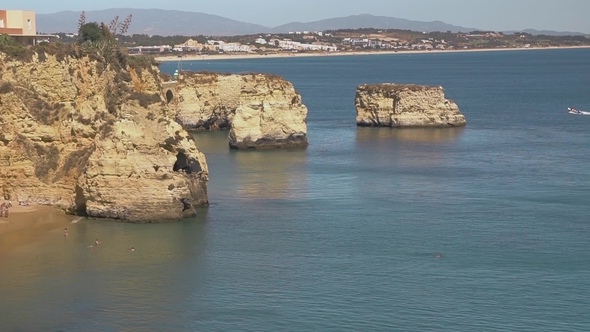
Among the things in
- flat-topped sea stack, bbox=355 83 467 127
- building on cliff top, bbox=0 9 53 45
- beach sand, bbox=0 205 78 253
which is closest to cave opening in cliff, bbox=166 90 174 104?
building on cliff top, bbox=0 9 53 45

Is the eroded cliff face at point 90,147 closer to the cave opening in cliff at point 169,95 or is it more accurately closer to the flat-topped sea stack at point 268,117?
the flat-topped sea stack at point 268,117

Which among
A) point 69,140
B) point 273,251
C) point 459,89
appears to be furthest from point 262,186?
point 459,89

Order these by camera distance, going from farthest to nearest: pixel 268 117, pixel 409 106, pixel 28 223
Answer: pixel 409 106, pixel 268 117, pixel 28 223

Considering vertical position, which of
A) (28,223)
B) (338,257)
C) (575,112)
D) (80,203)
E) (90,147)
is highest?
(90,147)

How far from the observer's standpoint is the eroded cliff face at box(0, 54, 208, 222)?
40.6m

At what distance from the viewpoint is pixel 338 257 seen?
3612 cm

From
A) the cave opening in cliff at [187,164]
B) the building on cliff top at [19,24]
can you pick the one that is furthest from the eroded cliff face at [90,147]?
the building on cliff top at [19,24]

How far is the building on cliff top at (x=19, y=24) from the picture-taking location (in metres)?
60.6

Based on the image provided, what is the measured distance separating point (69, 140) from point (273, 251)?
39.9 feet

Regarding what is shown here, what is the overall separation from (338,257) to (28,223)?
13.3m

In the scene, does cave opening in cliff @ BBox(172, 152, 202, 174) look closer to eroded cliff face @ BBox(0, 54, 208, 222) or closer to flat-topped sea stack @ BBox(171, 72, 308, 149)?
eroded cliff face @ BBox(0, 54, 208, 222)

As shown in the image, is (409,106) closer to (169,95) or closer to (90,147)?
(169,95)

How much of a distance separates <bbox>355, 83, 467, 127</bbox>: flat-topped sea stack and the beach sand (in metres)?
45.5

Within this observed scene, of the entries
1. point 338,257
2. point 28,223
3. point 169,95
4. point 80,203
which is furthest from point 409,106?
point 338,257
